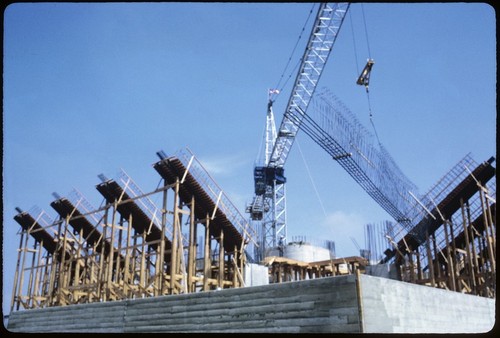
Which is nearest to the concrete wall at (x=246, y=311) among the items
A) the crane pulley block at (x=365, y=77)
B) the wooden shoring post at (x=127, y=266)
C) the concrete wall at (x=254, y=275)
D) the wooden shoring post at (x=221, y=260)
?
the wooden shoring post at (x=127, y=266)

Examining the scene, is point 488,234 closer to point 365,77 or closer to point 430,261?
point 430,261

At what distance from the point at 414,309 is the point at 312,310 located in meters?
3.25

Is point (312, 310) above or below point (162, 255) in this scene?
below

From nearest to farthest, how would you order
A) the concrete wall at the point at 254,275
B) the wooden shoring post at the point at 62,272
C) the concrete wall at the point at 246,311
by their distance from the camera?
1. the concrete wall at the point at 246,311
2. the concrete wall at the point at 254,275
3. the wooden shoring post at the point at 62,272

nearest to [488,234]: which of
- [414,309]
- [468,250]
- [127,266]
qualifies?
[468,250]

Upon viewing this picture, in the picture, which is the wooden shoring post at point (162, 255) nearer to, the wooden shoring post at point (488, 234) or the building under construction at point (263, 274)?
the building under construction at point (263, 274)

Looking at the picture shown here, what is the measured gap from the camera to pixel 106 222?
2928 cm

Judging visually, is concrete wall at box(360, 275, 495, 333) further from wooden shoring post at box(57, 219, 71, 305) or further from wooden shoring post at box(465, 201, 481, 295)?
wooden shoring post at box(57, 219, 71, 305)

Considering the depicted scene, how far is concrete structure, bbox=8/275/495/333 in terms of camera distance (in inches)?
487

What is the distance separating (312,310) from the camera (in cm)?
1291

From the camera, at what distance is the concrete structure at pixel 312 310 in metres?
12.4

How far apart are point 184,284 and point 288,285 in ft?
39.3

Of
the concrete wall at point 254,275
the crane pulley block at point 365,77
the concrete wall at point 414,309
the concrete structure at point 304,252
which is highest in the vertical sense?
the crane pulley block at point 365,77

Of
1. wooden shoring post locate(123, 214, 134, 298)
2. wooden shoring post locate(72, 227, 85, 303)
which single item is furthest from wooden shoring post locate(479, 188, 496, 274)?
wooden shoring post locate(72, 227, 85, 303)
